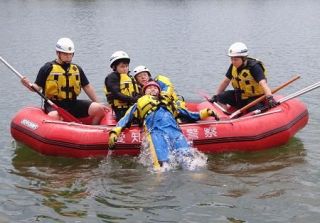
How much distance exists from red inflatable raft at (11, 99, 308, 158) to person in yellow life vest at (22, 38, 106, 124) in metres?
0.54

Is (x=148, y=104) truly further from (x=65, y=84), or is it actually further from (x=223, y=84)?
(x=223, y=84)

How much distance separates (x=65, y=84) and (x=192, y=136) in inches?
89.9

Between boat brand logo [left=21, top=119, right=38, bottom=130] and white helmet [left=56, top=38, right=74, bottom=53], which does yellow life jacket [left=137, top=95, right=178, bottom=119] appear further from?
boat brand logo [left=21, top=119, right=38, bottom=130]

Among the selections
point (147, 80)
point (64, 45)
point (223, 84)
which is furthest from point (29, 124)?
point (223, 84)

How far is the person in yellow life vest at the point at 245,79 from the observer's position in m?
8.20

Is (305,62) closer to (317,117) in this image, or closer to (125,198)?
(317,117)

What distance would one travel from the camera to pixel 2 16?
34.3 meters

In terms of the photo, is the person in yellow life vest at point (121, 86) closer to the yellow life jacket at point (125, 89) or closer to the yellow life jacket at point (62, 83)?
the yellow life jacket at point (125, 89)

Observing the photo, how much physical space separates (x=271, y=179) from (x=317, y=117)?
11.9 feet

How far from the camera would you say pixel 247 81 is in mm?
8469

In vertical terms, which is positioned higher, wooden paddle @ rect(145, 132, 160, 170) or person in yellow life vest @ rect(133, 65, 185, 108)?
person in yellow life vest @ rect(133, 65, 185, 108)

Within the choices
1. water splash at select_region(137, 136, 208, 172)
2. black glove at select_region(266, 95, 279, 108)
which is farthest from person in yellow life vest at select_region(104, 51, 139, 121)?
black glove at select_region(266, 95, 279, 108)

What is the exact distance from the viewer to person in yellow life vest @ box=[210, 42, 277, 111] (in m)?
8.20

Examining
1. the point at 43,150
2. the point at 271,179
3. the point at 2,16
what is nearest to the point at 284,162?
the point at 271,179
